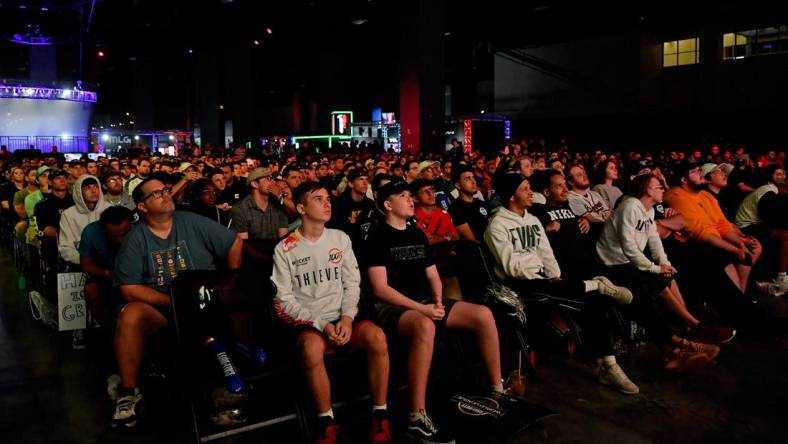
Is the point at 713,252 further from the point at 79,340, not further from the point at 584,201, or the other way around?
the point at 79,340

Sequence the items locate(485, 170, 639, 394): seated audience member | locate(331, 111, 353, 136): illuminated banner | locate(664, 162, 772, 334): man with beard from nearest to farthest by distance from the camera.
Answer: locate(485, 170, 639, 394): seated audience member < locate(664, 162, 772, 334): man with beard < locate(331, 111, 353, 136): illuminated banner

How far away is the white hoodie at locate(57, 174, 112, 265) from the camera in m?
5.24

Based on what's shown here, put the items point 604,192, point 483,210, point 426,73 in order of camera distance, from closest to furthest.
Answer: point 483,210 < point 604,192 < point 426,73

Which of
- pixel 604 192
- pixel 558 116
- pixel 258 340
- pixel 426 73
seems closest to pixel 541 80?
pixel 558 116

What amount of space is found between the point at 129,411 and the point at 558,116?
26.4 metres

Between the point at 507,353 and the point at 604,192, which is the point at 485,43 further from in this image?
the point at 507,353

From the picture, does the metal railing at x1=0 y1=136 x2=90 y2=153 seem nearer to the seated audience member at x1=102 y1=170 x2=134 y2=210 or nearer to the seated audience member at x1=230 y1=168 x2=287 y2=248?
the seated audience member at x1=102 y1=170 x2=134 y2=210

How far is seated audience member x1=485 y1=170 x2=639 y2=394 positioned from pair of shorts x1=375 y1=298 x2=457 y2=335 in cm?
70

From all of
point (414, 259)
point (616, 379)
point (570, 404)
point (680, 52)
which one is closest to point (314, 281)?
point (414, 259)

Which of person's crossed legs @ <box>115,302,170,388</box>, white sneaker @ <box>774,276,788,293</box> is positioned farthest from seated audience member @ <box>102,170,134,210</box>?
white sneaker @ <box>774,276,788,293</box>

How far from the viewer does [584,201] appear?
6.52 m

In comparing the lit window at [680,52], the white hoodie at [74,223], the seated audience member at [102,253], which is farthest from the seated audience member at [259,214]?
the lit window at [680,52]

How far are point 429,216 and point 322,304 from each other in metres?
2.01

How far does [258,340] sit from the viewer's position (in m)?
3.95
